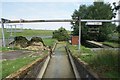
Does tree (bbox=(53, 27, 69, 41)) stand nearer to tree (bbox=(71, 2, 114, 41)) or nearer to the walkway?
tree (bbox=(71, 2, 114, 41))

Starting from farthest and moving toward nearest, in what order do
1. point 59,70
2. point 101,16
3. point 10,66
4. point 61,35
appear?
point 61,35 < point 101,16 < point 59,70 < point 10,66

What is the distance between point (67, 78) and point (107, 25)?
42.3 metres

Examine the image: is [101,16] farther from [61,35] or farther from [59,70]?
[59,70]

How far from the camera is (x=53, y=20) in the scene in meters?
42.3

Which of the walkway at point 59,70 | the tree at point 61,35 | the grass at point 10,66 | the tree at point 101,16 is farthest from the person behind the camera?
the tree at point 61,35

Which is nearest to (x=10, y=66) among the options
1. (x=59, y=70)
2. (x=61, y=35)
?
(x=59, y=70)

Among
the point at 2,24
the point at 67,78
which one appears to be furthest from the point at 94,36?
the point at 67,78

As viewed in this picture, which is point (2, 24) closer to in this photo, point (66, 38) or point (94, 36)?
point (94, 36)

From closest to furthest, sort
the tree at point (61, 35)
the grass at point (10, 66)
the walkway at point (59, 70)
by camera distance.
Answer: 1. the grass at point (10, 66)
2. the walkway at point (59, 70)
3. the tree at point (61, 35)

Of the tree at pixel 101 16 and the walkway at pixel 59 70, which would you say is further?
the tree at pixel 101 16

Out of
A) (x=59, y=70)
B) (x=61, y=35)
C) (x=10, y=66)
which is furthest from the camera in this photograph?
(x=61, y=35)

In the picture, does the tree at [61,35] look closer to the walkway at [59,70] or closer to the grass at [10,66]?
the walkway at [59,70]

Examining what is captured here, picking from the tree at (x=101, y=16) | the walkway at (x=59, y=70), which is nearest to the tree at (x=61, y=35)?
the tree at (x=101, y=16)

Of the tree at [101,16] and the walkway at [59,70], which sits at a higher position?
the tree at [101,16]
